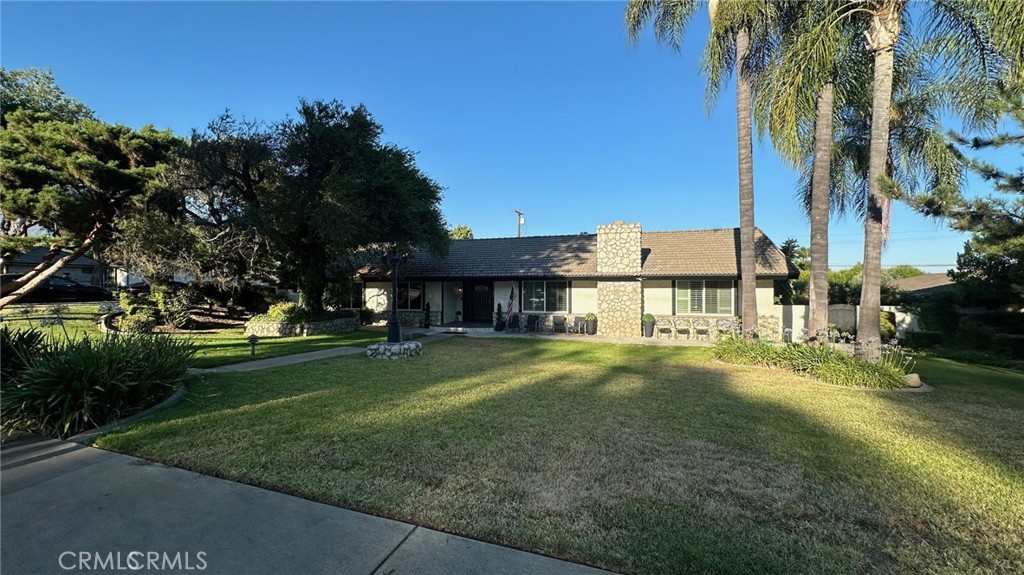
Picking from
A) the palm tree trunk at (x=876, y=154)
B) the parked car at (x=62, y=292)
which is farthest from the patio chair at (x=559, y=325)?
the parked car at (x=62, y=292)

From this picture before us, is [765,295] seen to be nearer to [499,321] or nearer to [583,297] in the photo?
[583,297]

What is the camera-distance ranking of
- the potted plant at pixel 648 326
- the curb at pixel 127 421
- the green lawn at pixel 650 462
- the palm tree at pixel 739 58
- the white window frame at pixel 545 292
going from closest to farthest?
the green lawn at pixel 650 462 → the curb at pixel 127 421 → the palm tree at pixel 739 58 → the potted plant at pixel 648 326 → the white window frame at pixel 545 292

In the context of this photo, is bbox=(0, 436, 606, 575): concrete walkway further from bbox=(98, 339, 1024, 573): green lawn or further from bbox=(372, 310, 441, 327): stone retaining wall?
bbox=(372, 310, 441, 327): stone retaining wall

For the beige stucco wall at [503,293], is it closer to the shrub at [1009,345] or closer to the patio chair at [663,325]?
the patio chair at [663,325]

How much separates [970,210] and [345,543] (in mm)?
12279

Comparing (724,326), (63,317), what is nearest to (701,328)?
(724,326)

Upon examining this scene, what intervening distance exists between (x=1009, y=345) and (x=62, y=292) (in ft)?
142

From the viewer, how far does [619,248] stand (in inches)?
727

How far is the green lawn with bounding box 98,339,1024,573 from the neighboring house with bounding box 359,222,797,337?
31.2ft

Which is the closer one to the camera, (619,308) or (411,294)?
(619,308)

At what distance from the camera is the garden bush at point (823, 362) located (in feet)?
28.3

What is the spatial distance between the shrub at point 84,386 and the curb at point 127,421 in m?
0.10

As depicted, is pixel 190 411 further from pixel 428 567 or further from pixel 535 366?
pixel 535 366

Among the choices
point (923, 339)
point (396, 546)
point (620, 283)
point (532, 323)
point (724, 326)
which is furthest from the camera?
point (532, 323)
